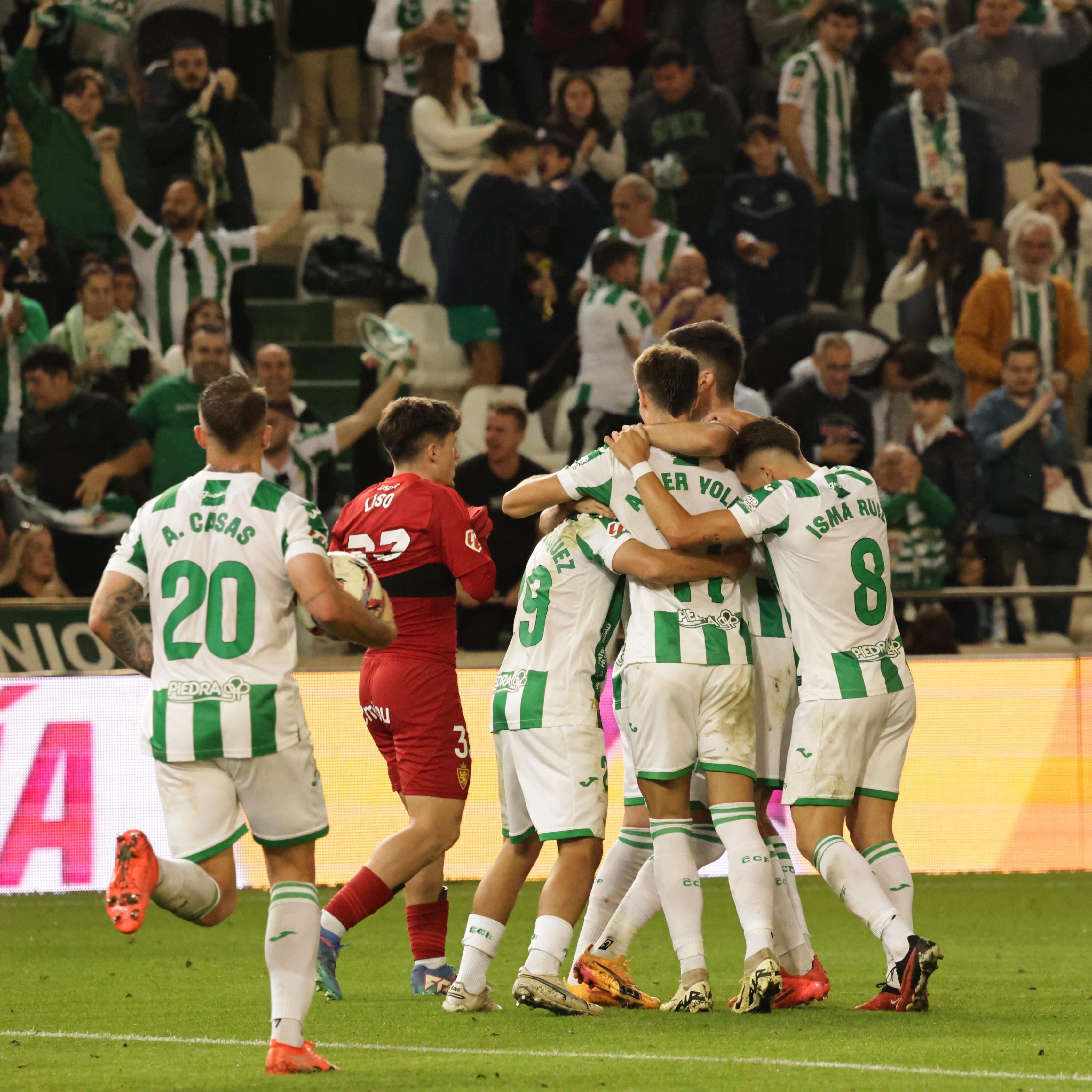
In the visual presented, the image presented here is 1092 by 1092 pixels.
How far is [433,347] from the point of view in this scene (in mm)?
13656

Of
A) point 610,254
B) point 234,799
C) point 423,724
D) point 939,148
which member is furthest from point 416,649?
point 939,148

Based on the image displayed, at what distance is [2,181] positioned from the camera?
42.6 ft

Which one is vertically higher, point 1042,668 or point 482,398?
point 482,398

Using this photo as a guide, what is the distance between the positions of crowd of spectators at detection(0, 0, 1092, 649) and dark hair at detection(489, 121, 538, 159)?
A: 0.08ft

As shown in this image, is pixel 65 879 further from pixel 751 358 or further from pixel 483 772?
pixel 751 358

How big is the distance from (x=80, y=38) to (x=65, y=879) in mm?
8276

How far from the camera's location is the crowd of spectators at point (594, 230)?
39.4 ft

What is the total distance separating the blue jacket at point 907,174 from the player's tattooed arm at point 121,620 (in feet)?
34.9

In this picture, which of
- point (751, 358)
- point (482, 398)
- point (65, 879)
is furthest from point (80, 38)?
point (65, 879)

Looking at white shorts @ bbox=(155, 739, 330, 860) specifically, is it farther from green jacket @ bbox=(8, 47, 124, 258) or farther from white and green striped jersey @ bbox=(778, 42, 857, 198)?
white and green striped jersey @ bbox=(778, 42, 857, 198)

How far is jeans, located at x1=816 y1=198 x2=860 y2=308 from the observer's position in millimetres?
14234

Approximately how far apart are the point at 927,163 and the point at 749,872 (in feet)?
32.2

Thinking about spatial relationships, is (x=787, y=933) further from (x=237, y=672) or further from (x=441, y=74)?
(x=441, y=74)

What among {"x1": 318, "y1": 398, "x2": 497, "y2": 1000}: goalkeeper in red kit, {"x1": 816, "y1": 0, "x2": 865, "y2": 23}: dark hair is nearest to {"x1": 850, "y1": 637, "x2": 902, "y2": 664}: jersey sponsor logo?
{"x1": 318, "y1": 398, "x2": 497, "y2": 1000}: goalkeeper in red kit
